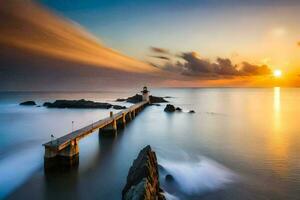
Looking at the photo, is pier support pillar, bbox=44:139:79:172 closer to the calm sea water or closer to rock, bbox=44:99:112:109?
the calm sea water

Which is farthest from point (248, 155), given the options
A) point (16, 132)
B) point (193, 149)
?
point (16, 132)

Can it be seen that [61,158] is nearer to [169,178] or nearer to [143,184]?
[169,178]

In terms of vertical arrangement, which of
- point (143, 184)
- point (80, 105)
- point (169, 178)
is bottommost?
point (169, 178)

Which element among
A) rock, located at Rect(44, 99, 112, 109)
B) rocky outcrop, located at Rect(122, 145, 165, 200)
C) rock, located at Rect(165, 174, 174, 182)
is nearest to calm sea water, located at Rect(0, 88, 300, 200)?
rock, located at Rect(165, 174, 174, 182)

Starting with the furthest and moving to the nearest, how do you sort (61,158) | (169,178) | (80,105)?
(80,105) → (61,158) → (169,178)

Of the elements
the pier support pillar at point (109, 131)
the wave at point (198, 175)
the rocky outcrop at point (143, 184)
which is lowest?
the wave at point (198, 175)

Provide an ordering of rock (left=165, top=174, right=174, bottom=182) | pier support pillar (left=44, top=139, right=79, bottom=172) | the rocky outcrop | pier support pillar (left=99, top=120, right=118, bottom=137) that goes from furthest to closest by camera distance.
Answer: pier support pillar (left=99, top=120, right=118, bottom=137), pier support pillar (left=44, top=139, right=79, bottom=172), rock (left=165, top=174, right=174, bottom=182), the rocky outcrop

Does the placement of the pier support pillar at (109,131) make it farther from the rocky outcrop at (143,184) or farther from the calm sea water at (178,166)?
the rocky outcrop at (143,184)

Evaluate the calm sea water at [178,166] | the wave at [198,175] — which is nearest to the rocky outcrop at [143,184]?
the calm sea water at [178,166]

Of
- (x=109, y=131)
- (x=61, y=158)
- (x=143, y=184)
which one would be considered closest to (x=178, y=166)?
(x=61, y=158)

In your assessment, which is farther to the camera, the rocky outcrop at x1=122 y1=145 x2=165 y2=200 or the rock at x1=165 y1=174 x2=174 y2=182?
the rock at x1=165 y1=174 x2=174 y2=182

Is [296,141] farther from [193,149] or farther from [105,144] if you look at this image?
[105,144]

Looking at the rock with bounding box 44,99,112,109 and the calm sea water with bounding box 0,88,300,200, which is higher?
the rock with bounding box 44,99,112,109

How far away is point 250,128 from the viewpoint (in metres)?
38.5
